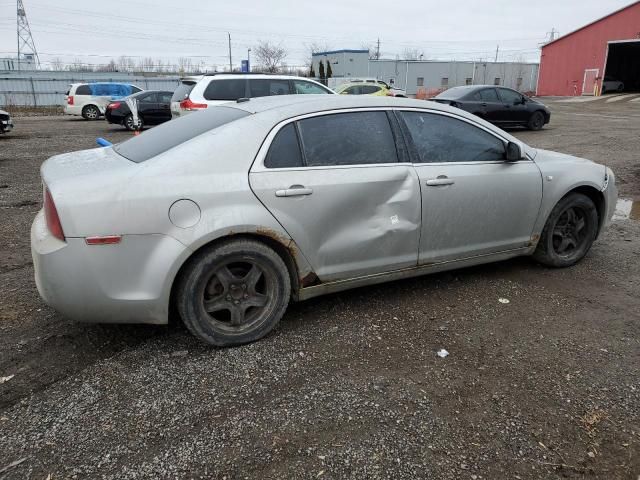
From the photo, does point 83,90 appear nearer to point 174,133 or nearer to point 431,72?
point 174,133

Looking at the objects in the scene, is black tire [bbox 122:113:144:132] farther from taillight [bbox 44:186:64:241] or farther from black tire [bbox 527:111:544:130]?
taillight [bbox 44:186:64:241]

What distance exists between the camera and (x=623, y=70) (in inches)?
1673

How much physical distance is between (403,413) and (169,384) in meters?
1.31

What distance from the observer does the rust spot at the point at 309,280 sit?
3381 mm

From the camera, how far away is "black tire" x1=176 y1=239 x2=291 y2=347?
9.96 ft

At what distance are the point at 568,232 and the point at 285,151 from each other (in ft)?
9.39

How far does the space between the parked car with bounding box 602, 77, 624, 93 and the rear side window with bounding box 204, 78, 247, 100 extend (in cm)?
3701

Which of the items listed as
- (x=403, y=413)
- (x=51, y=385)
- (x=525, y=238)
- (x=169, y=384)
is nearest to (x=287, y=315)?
(x=169, y=384)

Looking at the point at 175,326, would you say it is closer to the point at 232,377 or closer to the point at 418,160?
the point at 232,377

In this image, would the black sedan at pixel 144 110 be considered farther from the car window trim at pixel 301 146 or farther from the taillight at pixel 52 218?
the taillight at pixel 52 218

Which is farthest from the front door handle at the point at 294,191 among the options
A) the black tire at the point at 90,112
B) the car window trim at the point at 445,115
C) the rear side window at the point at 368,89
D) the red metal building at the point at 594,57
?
the red metal building at the point at 594,57

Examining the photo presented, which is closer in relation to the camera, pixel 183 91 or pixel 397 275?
pixel 397 275

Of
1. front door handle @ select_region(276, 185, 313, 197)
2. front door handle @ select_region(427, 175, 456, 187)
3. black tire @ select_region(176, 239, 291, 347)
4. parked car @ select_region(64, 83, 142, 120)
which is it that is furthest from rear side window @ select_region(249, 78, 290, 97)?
parked car @ select_region(64, 83, 142, 120)

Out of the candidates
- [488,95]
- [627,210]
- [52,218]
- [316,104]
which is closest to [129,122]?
[488,95]
